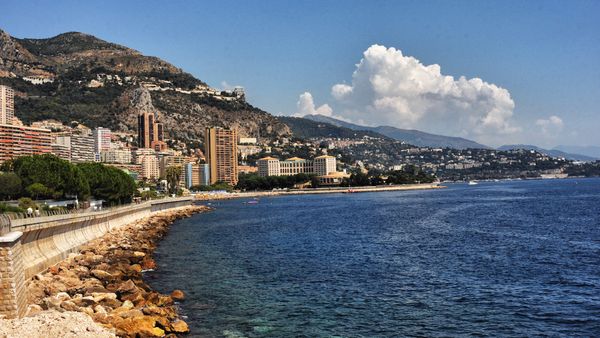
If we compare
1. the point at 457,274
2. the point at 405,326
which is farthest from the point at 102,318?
the point at 457,274

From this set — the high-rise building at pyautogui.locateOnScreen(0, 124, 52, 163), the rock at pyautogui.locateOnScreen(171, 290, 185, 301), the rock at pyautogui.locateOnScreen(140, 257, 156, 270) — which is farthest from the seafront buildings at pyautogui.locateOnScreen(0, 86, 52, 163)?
the rock at pyautogui.locateOnScreen(171, 290, 185, 301)

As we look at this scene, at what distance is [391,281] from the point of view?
112ft

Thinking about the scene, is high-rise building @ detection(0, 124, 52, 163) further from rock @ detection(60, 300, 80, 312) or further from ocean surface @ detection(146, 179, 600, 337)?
rock @ detection(60, 300, 80, 312)

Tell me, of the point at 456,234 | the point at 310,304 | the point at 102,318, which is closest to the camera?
the point at 102,318

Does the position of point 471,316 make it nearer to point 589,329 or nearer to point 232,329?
point 589,329

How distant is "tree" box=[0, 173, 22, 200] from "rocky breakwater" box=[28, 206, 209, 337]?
29.0 meters

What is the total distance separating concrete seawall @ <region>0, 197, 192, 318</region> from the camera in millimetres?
19969

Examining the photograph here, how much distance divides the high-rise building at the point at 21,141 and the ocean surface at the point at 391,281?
111801mm

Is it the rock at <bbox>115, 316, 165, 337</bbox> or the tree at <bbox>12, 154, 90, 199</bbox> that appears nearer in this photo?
the rock at <bbox>115, 316, 165, 337</bbox>

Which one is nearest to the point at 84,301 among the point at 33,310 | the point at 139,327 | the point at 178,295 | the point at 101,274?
the point at 33,310

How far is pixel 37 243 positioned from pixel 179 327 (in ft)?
43.2

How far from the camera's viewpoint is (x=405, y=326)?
24.7 m

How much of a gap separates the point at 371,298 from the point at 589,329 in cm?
1009

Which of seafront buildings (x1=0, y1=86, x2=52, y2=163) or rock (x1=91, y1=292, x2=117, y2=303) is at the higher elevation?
seafront buildings (x1=0, y1=86, x2=52, y2=163)
